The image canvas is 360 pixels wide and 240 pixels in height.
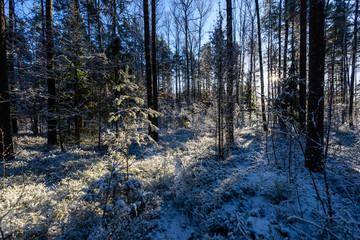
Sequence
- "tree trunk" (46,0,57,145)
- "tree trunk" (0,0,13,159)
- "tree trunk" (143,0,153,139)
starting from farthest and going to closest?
1. "tree trunk" (143,0,153,139)
2. "tree trunk" (46,0,57,145)
3. "tree trunk" (0,0,13,159)

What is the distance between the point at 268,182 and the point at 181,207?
243cm

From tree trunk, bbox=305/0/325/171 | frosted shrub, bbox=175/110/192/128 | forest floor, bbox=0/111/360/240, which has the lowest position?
forest floor, bbox=0/111/360/240

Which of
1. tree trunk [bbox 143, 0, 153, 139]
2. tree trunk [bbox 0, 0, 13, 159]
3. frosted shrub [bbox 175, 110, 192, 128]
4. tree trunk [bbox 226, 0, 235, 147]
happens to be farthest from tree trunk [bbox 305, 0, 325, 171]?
tree trunk [bbox 0, 0, 13, 159]

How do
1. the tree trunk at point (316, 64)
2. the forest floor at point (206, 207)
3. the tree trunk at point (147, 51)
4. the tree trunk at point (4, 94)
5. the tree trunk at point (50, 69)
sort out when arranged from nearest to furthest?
the forest floor at point (206, 207)
the tree trunk at point (316, 64)
the tree trunk at point (4, 94)
the tree trunk at point (50, 69)
the tree trunk at point (147, 51)

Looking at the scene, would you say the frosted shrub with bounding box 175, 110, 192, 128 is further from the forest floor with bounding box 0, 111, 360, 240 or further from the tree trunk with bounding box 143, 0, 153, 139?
the forest floor with bounding box 0, 111, 360, 240

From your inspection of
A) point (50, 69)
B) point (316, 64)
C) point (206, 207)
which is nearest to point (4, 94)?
point (50, 69)

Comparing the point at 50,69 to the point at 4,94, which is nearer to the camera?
the point at 4,94

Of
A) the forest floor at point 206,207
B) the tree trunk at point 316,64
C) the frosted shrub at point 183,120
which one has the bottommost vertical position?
the forest floor at point 206,207

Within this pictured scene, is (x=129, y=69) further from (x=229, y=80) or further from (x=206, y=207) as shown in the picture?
(x=206, y=207)

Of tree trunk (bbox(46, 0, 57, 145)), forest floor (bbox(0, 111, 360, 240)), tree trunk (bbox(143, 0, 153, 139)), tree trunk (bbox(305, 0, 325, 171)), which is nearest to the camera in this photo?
forest floor (bbox(0, 111, 360, 240))

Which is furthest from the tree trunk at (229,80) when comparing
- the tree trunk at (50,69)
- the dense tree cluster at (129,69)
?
the tree trunk at (50,69)

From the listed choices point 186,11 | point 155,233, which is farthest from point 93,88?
point 186,11

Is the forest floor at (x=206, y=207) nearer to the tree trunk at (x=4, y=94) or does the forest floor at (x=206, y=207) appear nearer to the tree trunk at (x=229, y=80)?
the tree trunk at (x=4, y=94)

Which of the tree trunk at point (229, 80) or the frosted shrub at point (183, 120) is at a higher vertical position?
the tree trunk at point (229, 80)
